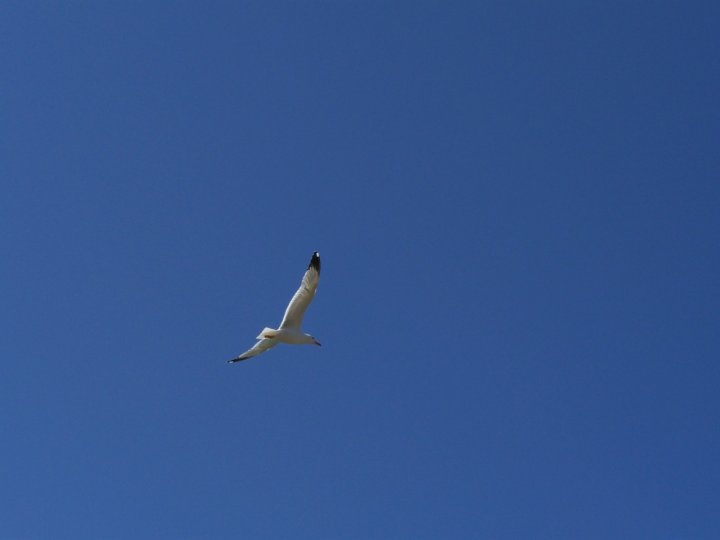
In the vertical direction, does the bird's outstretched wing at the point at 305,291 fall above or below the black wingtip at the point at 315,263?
below

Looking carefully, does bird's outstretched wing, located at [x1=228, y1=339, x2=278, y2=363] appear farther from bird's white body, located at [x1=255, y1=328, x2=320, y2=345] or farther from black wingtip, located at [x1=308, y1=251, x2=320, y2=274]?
black wingtip, located at [x1=308, y1=251, x2=320, y2=274]

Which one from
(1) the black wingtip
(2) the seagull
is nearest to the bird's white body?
(2) the seagull

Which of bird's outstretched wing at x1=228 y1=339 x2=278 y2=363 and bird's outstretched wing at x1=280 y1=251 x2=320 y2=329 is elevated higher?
bird's outstretched wing at x1=280 y1=251 x2=320 y2=329

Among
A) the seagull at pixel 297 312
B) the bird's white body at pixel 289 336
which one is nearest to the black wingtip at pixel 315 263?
the seagull at pixel 297 312

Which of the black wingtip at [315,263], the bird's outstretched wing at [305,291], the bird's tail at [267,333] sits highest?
the black wingtip at [315,263]

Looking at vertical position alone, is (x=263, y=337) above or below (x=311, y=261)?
below

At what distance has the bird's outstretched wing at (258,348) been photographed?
33375 millimetres

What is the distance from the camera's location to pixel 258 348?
33.8 meters

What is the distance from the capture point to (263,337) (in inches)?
1288

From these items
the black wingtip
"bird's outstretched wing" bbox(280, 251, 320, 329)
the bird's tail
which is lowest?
the bird's tail

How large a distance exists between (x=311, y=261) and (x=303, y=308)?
152cm

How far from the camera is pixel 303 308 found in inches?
1296

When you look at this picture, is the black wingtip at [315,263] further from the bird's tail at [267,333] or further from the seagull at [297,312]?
the bird's tail at [267,333]

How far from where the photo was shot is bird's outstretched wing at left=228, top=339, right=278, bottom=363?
33375 mm
